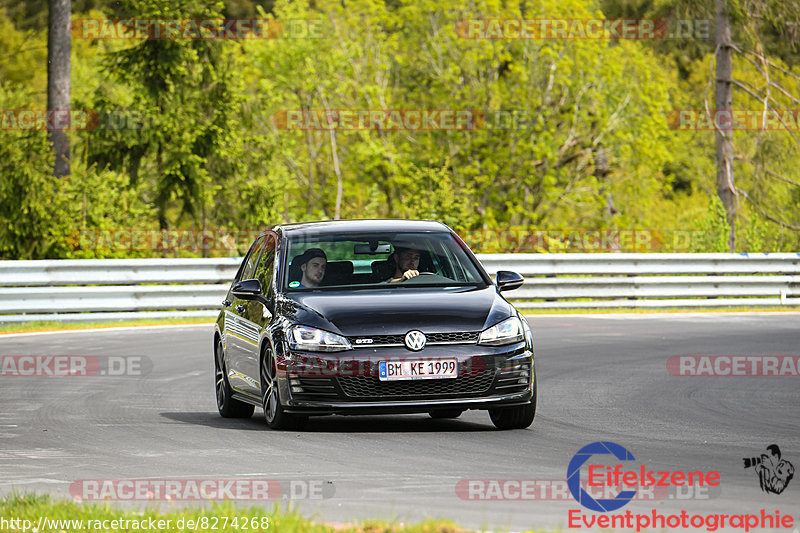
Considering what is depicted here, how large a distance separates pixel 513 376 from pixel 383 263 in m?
1.70

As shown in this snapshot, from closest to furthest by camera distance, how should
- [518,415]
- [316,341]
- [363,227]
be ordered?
1. [316,341]
2. [518,415]
3. [363,227]

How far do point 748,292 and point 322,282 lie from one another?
17.3 meters

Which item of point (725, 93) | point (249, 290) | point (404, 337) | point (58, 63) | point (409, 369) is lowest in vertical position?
point (409, 369)

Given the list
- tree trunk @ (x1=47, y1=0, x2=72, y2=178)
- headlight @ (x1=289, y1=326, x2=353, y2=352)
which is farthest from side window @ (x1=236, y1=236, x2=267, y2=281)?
tree trunk @ (x1=47, y1=0, x2=72, y2=178)

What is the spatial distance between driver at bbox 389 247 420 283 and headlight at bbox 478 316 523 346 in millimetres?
1233

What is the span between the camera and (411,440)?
10031mm

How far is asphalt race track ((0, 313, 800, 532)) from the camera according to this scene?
739cm

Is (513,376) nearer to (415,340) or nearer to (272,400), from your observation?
(415,340)

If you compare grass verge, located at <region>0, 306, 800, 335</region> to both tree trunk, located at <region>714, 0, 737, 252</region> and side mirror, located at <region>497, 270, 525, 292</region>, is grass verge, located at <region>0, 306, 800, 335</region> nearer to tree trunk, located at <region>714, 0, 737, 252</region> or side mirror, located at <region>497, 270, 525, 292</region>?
tree trunk, located at <region>714, 0, 737, 252</region>

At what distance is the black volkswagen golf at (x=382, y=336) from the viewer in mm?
10078

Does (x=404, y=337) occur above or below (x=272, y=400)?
above

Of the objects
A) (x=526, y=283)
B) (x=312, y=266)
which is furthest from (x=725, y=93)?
(x=312, y=266)

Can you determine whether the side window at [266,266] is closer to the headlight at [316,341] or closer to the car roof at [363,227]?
the car roof at [363,227]

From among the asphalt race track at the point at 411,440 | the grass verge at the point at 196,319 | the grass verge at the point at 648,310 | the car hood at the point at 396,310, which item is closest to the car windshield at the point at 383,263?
the car hood at the point at 396,310
